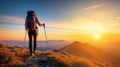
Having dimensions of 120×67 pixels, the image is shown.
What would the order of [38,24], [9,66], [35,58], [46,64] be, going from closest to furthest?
[9,66], [46,64], [35,58], [38,24]

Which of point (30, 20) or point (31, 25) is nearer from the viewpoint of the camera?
point (30, 20)

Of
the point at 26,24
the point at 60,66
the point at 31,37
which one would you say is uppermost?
the point at 26,24

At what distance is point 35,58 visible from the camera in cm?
1862

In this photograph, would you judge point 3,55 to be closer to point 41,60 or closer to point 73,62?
point 41,60

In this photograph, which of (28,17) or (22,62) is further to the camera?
(28,17)

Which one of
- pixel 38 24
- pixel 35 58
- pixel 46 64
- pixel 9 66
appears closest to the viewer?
pixel 9 66

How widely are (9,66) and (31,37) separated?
4301mm

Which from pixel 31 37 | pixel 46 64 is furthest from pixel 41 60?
pixel 31 37

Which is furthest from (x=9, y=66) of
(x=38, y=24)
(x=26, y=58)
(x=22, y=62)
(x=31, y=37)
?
(x=38, y=24)

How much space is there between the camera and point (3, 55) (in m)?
18.3

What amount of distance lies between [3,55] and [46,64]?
426 centimetres

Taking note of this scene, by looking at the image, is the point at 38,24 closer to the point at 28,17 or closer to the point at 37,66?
the point at 28,17

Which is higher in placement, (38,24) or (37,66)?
(38,24)

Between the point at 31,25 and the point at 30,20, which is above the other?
the point at 30,20
